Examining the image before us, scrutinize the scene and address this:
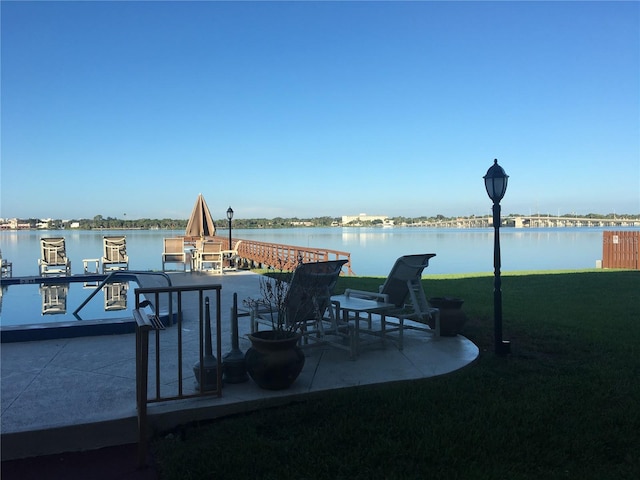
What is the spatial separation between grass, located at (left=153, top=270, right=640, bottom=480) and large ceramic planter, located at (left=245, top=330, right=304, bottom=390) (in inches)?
7.8

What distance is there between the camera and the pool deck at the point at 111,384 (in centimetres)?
253

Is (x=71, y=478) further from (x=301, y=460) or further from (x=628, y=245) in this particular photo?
(x=628, y=245)

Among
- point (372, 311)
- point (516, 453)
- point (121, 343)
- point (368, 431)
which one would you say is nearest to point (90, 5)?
point (121, 343)

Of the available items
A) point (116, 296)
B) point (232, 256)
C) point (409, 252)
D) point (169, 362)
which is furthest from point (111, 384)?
point (409, 252)

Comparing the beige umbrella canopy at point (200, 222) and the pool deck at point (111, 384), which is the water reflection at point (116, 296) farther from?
the beige umbrella canopy at point (200, 222)

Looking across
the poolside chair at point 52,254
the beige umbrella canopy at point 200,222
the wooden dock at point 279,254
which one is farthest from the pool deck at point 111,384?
the beige umbrella canopy at point 200,222

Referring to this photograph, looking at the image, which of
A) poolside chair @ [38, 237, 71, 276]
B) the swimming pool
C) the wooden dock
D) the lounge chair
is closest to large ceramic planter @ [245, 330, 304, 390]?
the swimming pool

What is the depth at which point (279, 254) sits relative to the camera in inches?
653

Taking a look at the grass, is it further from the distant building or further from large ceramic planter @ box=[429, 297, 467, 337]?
the distant building

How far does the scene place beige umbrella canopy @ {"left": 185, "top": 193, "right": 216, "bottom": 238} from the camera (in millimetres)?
13914

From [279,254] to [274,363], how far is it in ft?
44.7

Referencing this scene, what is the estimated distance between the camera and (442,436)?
2.47 metres

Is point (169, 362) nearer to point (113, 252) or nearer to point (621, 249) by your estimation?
point (113, 252)

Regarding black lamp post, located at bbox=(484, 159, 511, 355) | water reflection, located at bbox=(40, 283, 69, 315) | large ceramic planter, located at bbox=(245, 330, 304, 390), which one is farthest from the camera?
water reflection, located at bbox=(40, 283, 69, 315)
